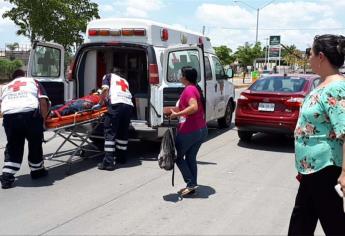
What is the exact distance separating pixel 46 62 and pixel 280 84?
4898 millimetres

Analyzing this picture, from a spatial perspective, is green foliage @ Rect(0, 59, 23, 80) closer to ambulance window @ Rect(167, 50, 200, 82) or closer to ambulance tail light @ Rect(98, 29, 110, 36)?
ambulance tail light @ Rect(98, 29, 110, 36)

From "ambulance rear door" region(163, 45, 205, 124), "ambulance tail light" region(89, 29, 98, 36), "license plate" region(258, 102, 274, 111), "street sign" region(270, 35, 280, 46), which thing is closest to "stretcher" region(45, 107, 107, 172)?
"ambulance rear door" region(163, 45, 205, 124)

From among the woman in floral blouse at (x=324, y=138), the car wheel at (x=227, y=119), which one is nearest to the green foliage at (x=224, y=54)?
the car wheel at (x=227, y=119)

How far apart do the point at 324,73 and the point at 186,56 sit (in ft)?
20.5

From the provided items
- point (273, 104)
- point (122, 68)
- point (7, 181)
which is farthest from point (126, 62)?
point (7, 181)

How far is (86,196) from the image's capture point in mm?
6109

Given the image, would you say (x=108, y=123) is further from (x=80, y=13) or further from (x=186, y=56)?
(x=80, y=13)

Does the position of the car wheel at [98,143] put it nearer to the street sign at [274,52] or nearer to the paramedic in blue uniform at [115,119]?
the paramedic in blue uniform at [115,119]

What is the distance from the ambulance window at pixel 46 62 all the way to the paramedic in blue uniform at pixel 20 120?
1.72 meters

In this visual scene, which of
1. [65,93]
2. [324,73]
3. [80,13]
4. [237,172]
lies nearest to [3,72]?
[80,13]

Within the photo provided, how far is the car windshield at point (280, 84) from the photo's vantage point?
385 inches

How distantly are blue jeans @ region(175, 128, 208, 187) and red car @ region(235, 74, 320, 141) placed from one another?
3.75 meters

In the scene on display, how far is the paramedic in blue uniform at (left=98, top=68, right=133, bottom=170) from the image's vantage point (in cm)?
770

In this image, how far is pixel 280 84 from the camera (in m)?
10.0
